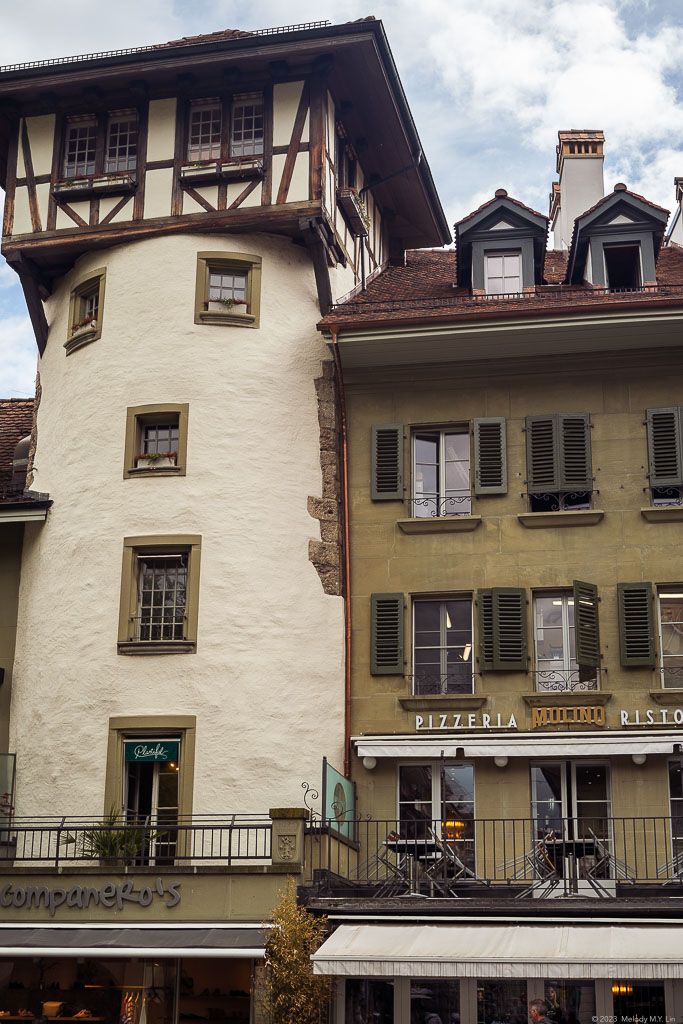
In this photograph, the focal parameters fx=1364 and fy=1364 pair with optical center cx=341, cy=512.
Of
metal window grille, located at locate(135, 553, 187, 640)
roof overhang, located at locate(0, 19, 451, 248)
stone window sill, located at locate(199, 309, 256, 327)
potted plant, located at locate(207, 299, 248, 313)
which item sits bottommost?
metal window grille, located at locate(135, 553, 187, 640)

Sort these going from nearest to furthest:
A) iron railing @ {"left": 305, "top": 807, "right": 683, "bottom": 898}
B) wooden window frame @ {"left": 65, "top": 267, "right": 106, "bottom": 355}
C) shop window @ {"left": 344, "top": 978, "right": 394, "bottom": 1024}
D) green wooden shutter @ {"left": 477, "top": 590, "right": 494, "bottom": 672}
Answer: shop window @ {"left": 344, "top": 978, "right": 394, "bottom": 1024}, iron railing @ {"left": 305, "top": 807, "right": 683, "bottom": 898}, green wooden shutter @ {"left": 477, "top": 590, "right": 494, "bottom": 672}, wooden window frame @ {"left": 65, "top": 267, "right": 106, "bottom": 355}

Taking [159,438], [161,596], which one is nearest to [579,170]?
→ [159,438]

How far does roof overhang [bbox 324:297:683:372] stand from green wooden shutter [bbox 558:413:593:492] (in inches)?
47.4

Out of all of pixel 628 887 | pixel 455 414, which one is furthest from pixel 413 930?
pixel 455 414

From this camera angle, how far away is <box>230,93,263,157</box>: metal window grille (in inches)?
953

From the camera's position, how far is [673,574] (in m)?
21.6

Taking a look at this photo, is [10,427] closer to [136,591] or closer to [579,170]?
[136,591]

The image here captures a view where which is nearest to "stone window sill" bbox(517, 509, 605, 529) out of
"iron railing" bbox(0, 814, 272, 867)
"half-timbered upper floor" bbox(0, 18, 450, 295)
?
"half-timbered upper floor" bbox(0, 18, 450, 295)

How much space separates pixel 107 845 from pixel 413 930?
193 inches

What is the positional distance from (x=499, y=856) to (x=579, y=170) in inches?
637

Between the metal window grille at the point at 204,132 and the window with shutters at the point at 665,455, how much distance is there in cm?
906

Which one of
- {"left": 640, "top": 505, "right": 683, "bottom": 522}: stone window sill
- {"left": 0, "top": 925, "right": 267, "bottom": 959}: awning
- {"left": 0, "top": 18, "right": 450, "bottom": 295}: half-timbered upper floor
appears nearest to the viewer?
{"left": 0, "top": 925, "right": 267, "bottom": 959}: awning

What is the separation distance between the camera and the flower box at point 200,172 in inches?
936

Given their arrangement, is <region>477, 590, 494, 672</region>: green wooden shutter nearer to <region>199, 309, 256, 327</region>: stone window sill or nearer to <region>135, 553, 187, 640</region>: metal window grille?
<region>135, 553, 187, 640</region>: metal window grille
